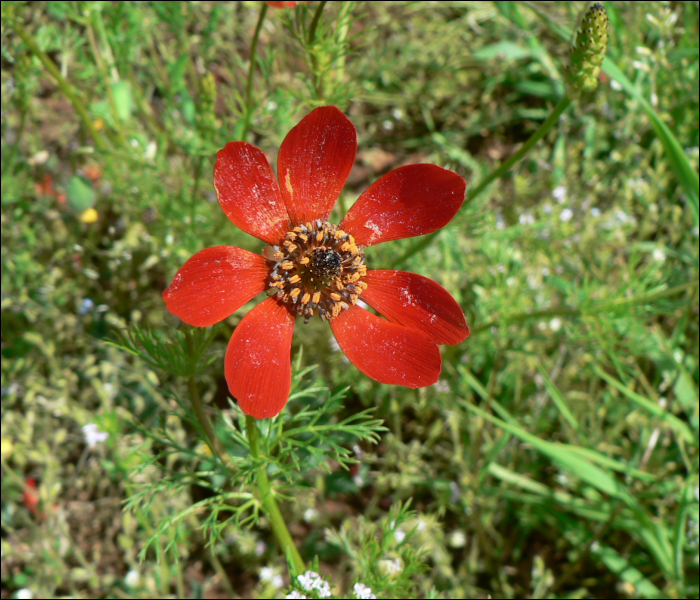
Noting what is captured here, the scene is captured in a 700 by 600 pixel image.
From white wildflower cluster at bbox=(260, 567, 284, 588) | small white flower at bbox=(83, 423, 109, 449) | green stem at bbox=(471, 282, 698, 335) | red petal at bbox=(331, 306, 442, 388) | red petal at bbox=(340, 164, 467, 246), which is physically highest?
red petal at bbox=(340, 164, 467, 246)

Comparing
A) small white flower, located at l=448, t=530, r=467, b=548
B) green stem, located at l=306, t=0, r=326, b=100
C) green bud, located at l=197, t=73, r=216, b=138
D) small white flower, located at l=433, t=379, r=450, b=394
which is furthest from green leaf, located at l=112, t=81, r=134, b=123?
small white flower, located at l=448, t=530, r=467, b=548

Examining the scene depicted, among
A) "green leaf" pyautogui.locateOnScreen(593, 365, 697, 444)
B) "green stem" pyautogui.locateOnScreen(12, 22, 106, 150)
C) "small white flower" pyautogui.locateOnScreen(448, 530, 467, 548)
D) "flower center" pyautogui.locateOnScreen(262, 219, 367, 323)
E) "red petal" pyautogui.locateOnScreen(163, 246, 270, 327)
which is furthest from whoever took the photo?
"small white flower" pyautogui.locateOnScreen(448, 530, 467, 548)

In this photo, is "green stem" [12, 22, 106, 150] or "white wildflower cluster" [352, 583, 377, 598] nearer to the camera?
"white wildflower cluster" [352, 583, 377, 598]

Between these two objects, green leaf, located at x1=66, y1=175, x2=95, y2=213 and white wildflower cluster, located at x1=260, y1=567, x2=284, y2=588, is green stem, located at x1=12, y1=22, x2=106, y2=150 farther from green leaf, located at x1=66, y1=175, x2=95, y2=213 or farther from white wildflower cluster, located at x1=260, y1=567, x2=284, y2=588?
white wildflower cluster, located at x1=260, y1=567, x2=284, y2=588

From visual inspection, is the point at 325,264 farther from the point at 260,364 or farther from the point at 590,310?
the point at 590,310

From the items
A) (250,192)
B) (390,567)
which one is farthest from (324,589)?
(250,192)

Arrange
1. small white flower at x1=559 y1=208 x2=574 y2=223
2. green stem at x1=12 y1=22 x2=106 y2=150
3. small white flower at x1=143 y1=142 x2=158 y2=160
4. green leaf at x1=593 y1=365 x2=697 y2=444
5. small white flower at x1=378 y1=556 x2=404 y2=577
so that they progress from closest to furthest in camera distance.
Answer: small white flower at x1=378 y1=556 x2=404 y2=577
green stem at x1=12 y1=22 x2=106 y2=150
green leaf at x1=593 y1=365 x2=697 y2=444
small white flower at x1=143 y1=142 x2=158 y2=160
small white flower at x1=559 y1=208 x2=574 y2=223
